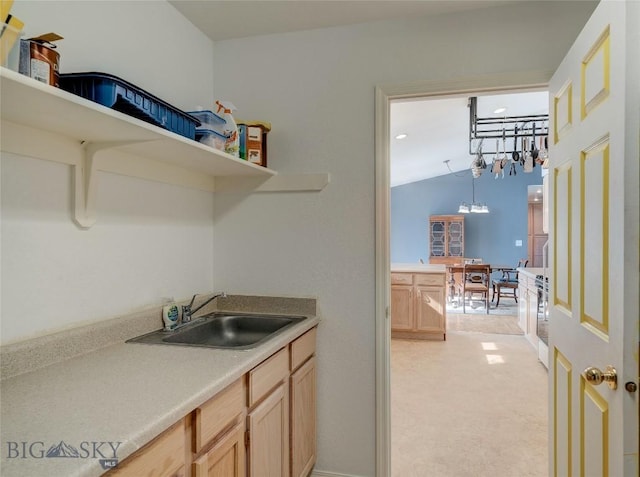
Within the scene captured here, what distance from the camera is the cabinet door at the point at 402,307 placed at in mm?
4781

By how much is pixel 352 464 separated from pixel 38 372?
1.55 metres

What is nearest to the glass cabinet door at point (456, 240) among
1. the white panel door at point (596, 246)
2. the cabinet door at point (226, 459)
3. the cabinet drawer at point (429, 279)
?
the cabinet drawer at point (429, 279)

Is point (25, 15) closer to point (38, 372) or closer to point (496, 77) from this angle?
point (38, 372)

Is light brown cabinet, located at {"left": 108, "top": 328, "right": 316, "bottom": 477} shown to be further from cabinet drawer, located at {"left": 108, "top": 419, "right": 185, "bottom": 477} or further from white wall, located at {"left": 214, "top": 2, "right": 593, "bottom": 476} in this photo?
white wall, located at {"left": 214, "top": 2, "right": 593, "bottom": 476}

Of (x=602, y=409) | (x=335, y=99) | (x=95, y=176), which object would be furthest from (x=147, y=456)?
(x=335, y=99)

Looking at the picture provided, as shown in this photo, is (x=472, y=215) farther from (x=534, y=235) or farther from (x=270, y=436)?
(x=270, y=436)

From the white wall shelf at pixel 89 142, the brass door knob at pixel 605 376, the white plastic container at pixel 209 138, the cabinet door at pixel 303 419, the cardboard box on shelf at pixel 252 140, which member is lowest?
the cabinet door at pixel 303 419

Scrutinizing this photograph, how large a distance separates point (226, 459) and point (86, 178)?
1.07 meters

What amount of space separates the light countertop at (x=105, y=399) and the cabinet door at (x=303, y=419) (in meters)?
0.48

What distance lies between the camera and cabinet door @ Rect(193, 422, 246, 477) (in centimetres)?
110

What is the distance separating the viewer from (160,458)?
3.07 feet

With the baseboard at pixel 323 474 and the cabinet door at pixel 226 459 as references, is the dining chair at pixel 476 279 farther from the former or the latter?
the cabinet door at pixel 226 459

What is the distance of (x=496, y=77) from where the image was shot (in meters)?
1.88

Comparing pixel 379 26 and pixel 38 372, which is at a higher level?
pixel 379 26
